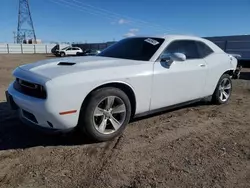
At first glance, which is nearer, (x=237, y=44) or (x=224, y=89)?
(x=224, y=89)

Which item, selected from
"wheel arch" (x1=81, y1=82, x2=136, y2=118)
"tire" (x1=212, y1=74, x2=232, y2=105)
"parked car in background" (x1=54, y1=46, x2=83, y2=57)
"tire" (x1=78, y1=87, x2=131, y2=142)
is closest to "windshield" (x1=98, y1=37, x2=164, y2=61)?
"wheel arch" (x1=81, y1=82, x2=136, y2=118)

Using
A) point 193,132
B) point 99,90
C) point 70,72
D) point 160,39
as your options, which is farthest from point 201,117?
point 70,72

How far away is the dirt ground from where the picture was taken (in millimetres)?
2498

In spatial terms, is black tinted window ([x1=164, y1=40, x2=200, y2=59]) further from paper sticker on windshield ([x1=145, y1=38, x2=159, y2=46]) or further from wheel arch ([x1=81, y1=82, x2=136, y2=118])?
wheel arch ([x1=81, y1=82, x2=136, y2=118])

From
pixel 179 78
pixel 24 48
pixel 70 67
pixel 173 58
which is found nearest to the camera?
pixel 70 67

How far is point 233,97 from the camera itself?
6.46m

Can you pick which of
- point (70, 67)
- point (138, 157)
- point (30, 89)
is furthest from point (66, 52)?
point (138, 157)

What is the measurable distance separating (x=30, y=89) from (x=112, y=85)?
3.48 feet

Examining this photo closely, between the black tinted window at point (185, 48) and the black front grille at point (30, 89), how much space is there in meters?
2.16

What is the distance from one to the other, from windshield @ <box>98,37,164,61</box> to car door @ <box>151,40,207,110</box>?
0.68ft

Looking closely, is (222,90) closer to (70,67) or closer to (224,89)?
(224,89)

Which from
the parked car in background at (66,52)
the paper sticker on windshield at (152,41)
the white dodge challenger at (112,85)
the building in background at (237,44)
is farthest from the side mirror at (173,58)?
the parked car in background at (66,52)

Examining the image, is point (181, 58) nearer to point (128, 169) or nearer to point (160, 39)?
point (160, 39)

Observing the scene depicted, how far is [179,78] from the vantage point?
412cm
